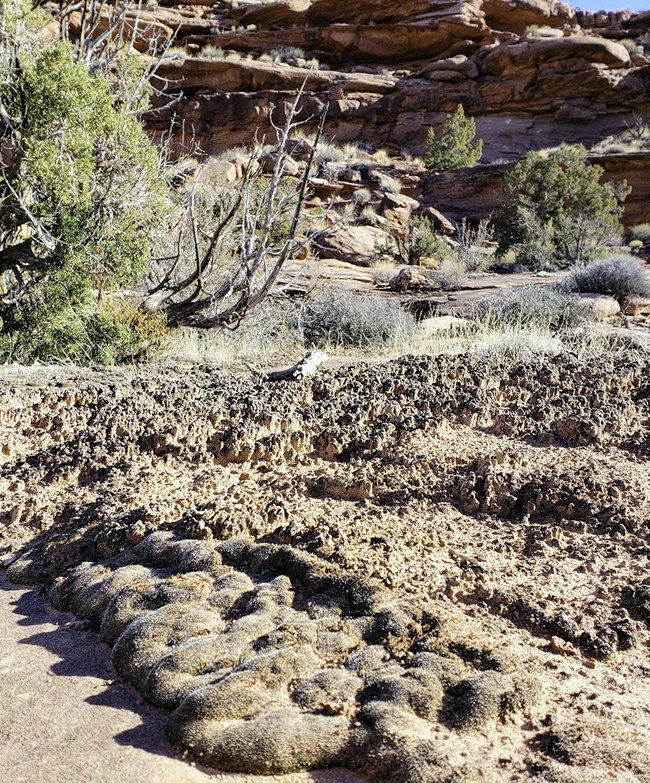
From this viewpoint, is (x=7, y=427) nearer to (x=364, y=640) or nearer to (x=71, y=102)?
(x=364, y=640)

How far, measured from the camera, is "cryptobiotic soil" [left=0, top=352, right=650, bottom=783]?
185 centimetres

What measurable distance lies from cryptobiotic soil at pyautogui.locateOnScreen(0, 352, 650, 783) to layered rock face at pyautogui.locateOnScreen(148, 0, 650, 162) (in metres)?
33.7

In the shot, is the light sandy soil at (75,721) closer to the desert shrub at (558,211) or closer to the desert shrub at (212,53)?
the desert shrub at (558,211)

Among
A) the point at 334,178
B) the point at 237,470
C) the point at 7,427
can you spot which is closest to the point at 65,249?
the point at 7,427

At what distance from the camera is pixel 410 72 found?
40.1 meters

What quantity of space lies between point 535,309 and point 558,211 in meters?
14.9

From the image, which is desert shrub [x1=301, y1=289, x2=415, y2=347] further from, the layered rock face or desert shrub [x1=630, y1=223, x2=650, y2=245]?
the layered rock face

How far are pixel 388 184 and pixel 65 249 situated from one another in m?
23.7

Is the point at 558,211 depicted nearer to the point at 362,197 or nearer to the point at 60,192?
the point at 362,197

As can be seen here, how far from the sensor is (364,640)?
89.1 inches

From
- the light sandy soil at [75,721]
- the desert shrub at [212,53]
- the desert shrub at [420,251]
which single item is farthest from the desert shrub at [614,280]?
the desert shrub at [212,53]

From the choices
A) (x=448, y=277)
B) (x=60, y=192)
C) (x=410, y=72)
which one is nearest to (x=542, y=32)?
(x=410, y=72)

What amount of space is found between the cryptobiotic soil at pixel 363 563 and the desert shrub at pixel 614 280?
817cm

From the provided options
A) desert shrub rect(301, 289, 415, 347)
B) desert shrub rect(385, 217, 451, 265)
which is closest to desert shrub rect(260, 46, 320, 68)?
desert shrub rect(385, 217, 451, 265)
